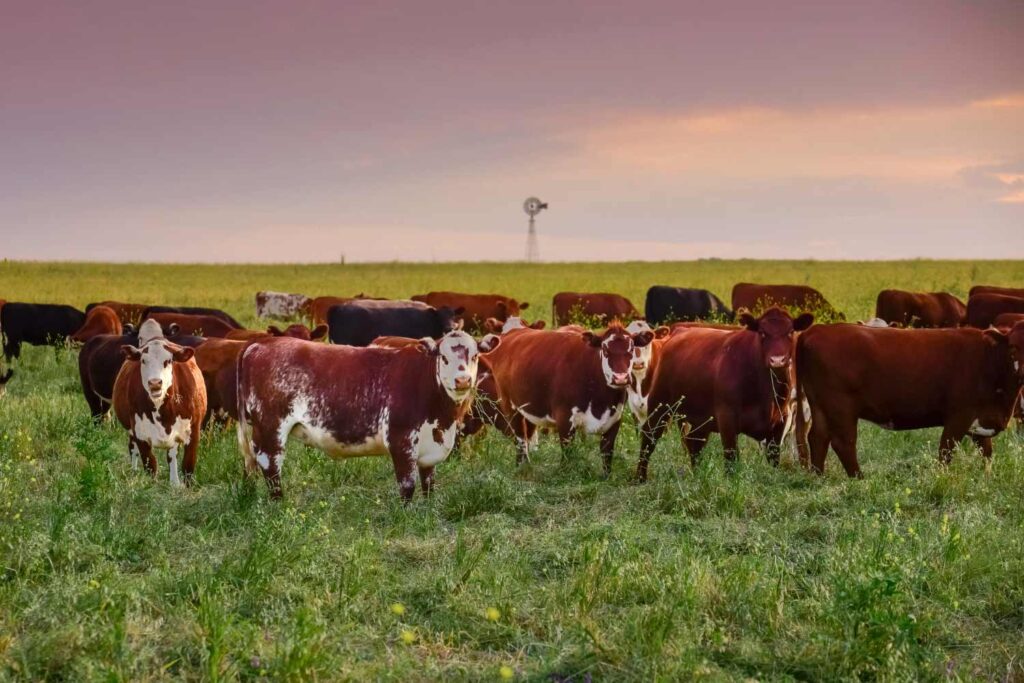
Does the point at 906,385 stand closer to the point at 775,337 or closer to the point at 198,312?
the point at 775,337

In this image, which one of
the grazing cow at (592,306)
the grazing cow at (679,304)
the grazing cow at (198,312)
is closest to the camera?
the grazing cow at (198,312)

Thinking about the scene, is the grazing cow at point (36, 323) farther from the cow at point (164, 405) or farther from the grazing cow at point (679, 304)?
the grazing cow at point (679, 304)

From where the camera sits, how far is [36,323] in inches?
930

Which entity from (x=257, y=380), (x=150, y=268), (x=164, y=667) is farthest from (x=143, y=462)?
(x=150, y=268)

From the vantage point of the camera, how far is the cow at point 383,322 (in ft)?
72.1

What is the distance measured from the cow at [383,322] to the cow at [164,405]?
37.3 ft

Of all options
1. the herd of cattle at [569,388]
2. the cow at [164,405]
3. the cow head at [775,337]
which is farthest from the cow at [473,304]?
the cow head at [775,337]

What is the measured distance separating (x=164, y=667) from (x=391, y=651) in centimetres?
115

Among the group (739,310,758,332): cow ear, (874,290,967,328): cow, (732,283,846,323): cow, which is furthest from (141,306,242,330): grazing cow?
(732,283,846,323): cow

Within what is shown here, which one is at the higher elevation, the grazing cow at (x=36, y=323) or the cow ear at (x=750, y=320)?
the cow ear at (x=750, y=320)

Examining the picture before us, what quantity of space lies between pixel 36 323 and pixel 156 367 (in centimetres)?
1555

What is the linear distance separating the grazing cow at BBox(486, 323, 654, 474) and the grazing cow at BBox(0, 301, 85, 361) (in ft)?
49.4

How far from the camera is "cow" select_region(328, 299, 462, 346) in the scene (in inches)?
866

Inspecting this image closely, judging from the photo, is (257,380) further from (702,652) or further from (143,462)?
(702,652)
